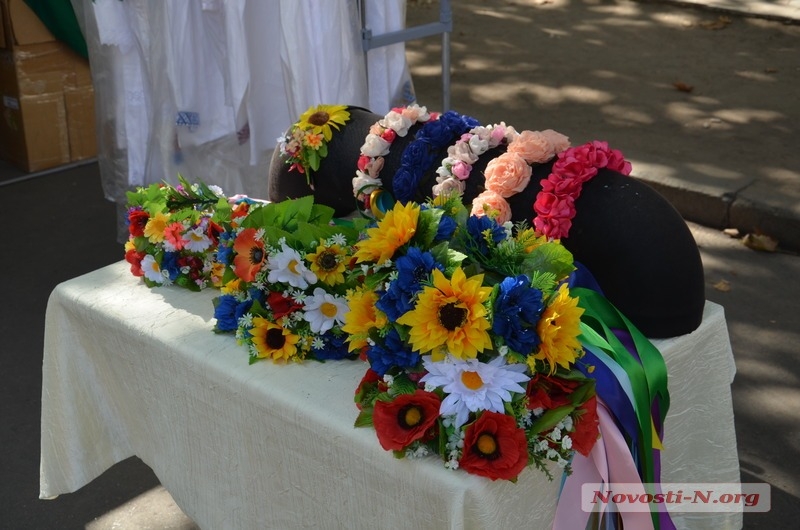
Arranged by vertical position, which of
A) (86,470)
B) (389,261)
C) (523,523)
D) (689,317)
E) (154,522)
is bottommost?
(154,522)

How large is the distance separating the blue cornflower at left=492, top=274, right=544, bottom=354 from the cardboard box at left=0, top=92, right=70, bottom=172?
A: 4040 mm

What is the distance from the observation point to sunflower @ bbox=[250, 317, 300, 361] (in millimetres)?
1762

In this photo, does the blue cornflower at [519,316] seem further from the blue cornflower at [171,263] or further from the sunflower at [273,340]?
the blue cornflower at [171,263]

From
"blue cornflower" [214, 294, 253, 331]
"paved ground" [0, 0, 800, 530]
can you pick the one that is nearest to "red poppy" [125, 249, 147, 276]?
"blue cornflower" [214, 294, 253, 331]

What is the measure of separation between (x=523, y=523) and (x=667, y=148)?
138 inches

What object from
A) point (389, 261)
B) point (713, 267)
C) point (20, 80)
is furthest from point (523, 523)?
point (20, 80)

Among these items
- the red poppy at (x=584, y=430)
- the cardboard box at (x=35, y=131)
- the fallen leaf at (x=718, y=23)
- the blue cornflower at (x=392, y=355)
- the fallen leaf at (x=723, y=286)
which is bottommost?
the fallen leaf at (x=723, y=286)

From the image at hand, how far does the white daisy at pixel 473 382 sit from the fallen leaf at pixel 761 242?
2788 mm

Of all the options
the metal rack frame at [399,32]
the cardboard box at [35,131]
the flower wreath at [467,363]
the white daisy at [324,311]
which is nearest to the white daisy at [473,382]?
the flower wreath at [467,363]

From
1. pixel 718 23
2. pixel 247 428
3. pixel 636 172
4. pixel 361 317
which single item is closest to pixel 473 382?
pixel 361 317

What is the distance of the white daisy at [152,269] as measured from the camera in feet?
6.86

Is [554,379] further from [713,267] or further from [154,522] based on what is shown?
[713,267]

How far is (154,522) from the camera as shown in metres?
2.54

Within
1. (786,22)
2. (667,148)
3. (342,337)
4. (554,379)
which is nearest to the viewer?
(554,379)
